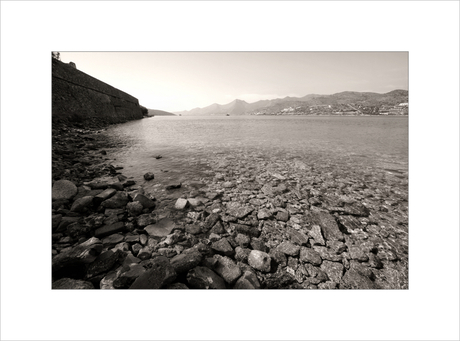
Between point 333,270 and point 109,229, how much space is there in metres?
3.90

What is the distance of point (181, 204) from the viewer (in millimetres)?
4098

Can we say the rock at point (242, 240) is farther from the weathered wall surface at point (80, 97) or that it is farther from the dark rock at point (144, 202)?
the weathered wall surface at point (80, 97)

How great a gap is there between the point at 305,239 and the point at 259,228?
2.87 feet

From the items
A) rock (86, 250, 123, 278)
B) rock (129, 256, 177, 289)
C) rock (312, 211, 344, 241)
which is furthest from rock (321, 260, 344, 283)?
rock (86, 250, 123, 278)

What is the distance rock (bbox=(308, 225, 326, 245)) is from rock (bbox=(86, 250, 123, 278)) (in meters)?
3.29

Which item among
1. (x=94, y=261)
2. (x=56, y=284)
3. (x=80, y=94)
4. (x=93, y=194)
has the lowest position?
(x=56, y=284)

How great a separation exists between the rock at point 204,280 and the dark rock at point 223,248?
0.45 m

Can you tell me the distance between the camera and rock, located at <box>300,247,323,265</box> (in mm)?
2719

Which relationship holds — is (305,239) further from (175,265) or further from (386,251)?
(175,265)

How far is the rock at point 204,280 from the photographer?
2.28 m

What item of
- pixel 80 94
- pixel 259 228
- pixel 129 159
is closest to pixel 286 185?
pixel 259 228

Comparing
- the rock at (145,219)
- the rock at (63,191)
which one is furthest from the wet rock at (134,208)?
the rock at (63,191)

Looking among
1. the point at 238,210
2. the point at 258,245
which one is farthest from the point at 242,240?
the point at 238,210
